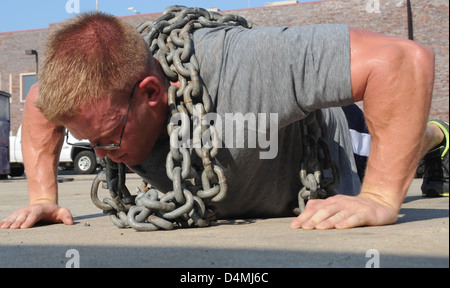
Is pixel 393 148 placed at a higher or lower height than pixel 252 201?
higher

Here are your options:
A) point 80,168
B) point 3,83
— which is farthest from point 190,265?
point 3,83

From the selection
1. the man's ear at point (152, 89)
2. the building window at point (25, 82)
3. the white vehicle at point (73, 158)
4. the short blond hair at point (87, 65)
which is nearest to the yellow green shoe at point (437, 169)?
the man's ear at point (152, 89)

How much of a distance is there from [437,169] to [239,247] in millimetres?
3292

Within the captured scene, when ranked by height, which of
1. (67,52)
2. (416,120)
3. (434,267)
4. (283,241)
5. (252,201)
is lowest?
(252,201)

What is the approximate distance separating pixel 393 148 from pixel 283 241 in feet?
2.63

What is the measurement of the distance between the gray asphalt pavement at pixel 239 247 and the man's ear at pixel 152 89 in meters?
0.64

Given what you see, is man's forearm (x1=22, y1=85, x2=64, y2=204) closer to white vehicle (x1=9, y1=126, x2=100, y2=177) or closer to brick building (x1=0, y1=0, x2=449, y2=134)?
white vehicle (x1=9, y1=126, x2=100, y2=177)

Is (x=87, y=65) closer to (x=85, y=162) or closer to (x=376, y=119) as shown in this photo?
(x=376, y=119)

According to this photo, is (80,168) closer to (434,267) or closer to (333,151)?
(333,151)

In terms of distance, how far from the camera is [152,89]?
2.72 metres

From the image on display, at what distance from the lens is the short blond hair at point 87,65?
2537 millimetres

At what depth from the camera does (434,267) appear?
1610mm

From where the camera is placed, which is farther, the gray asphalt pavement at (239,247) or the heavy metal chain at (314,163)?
the heavy metal chain at (314,163)

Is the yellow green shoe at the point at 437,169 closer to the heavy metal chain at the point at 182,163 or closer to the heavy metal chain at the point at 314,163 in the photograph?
the heavy metal chain at the point at 314,163
